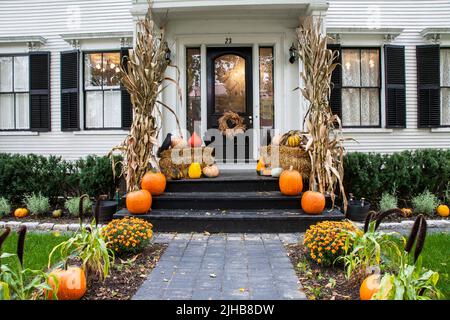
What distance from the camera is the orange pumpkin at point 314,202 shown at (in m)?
5.33

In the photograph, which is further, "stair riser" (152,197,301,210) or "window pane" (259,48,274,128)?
"window pane" (259,48,274,128)

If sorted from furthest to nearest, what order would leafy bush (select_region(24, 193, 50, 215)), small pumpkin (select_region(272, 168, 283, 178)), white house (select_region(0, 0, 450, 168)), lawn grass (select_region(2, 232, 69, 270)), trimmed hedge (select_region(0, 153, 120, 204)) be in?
white house (select_region(0, 0, 450, 168))
trimmed hedge (select_region(0, 153, 120, 204))
leafy bush (select_region(24, 193, 50, 215))
small pumpkin (select_region(272, 168, 283, 178))
lawn grass (select_region(2, 232, 69, 270))

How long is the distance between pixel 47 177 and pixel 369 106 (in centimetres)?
657

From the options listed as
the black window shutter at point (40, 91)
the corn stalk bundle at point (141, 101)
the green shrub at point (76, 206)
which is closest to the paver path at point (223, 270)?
the corn stalk bundle at point (141, 101)

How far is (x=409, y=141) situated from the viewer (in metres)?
8.27

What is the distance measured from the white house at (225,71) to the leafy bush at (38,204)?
6.57 ft

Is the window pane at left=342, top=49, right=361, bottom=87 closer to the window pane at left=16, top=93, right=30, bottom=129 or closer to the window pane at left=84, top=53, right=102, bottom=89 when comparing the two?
the window pane at left=84, top=53, right=102, bottom=89

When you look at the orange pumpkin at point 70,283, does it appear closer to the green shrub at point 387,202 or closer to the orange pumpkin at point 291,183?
the orange pumpkin at point 291,183

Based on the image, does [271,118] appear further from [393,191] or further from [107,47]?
[107,47]

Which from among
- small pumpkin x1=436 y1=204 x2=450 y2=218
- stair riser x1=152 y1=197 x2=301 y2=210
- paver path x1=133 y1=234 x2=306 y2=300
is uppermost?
stair riser x1=152 y1=197 x2=301 y2=210

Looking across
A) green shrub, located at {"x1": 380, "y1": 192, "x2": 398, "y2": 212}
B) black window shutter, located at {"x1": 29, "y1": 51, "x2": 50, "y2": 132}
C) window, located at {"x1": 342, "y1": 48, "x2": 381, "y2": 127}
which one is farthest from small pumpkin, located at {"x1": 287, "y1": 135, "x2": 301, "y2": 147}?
black window shutter, located at {"x1": 29, "y1": 51, "x2": 50, "y2": 132}

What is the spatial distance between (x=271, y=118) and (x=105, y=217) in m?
3.82

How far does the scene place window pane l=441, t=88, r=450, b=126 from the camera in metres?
8.32
